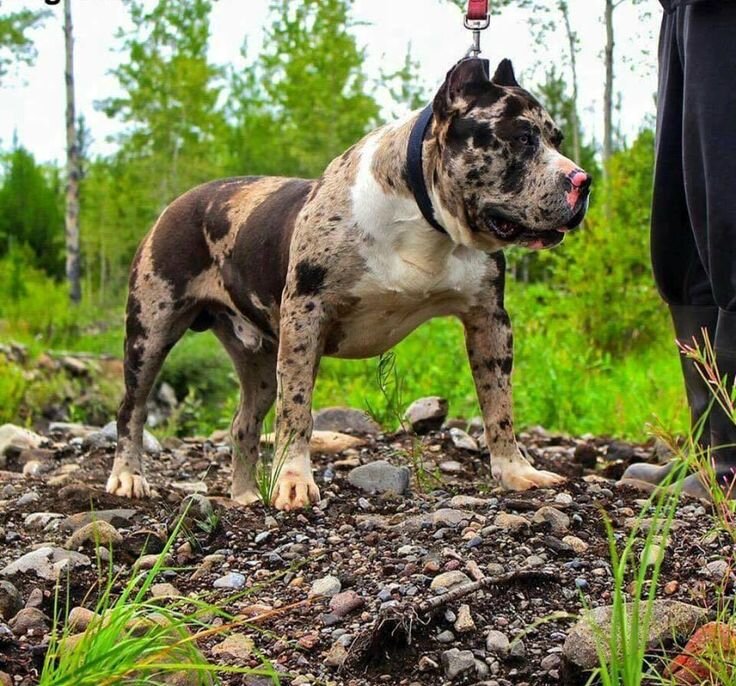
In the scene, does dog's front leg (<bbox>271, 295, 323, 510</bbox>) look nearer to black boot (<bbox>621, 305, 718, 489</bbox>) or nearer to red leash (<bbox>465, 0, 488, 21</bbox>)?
red leash (<bbox>465, 0, 488, 21</bbox>)

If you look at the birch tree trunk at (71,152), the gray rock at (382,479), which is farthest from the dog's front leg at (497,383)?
the birch tree trunk at (71,152)

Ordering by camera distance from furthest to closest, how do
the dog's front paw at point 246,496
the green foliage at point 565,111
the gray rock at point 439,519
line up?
the green foliage at point 565,111, the dog's front paw at point 246,496, the gray rock at point 439,519

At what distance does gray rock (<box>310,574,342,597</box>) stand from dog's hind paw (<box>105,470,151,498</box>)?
6.01 feet

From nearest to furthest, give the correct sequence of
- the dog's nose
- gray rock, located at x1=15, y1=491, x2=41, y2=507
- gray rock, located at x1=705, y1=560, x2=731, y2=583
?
gray rock, located at x1=705, y1=560, x2=731, y2=583
the dog's nose
gray rock, located at x1=15, y1=491, x2=41, y2=507

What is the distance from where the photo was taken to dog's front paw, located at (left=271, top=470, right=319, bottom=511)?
3902 millimetres

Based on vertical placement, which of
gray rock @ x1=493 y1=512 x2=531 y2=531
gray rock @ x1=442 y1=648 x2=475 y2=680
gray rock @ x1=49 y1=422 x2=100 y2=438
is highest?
gray rock @ x1=493 y1=512 x2=531 y2=531

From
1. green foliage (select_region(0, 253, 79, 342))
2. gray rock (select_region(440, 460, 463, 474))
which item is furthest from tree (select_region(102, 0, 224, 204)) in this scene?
gray rock (select_region(440, 460, 463, 474))

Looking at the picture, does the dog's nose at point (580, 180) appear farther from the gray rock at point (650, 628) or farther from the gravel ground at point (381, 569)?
the gray rock at point (650, 628)

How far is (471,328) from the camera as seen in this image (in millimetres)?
4297

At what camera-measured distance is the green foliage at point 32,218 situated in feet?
92.5

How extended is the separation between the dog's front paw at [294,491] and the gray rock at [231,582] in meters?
0.69

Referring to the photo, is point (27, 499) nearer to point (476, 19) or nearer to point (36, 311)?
point (476, 19)

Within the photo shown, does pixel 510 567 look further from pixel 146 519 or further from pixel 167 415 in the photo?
pixel 167 415

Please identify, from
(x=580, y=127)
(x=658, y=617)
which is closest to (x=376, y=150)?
(x=658, y=617)
